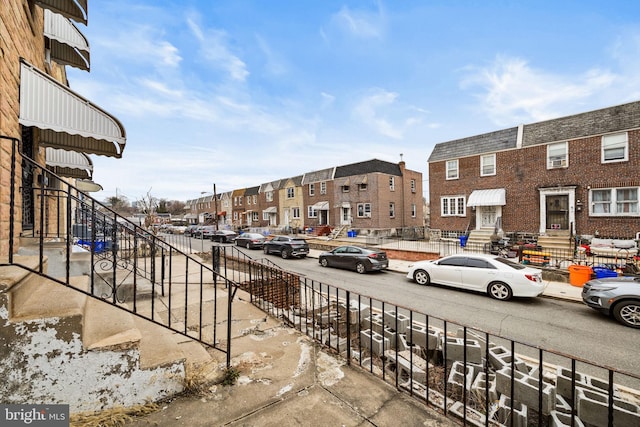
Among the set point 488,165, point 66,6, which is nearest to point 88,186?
point 66,6

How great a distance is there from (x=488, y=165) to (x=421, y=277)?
13713 millimetres

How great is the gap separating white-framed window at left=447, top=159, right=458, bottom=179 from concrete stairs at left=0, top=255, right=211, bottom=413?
75.6 feet

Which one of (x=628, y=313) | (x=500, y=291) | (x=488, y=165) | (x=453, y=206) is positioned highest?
(x=488, y=165)

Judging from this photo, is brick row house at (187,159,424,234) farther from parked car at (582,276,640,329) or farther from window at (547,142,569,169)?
parked car at (582,276,640,329)

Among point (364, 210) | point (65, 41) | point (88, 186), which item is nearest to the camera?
point (65, 41)

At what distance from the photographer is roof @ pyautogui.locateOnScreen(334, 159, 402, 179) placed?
29281 mm

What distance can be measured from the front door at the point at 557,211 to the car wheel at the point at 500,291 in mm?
12052

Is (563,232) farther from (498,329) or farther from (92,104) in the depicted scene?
(92,104)

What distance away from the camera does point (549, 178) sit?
17.8m

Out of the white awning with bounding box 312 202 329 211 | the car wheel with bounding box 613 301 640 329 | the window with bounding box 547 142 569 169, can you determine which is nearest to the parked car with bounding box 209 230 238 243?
the white awning with bounding box 312 202 329 211

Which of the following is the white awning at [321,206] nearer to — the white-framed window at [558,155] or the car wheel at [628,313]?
the white-framed window at [558,155]

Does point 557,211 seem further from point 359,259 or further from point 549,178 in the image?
point 359,259

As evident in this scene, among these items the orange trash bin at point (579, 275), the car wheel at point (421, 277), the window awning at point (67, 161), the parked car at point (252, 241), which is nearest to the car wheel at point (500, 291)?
the car wheel at point (421, 277)

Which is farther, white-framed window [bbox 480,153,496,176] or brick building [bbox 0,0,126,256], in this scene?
white-framed window [bbox 480,153,496,176]
